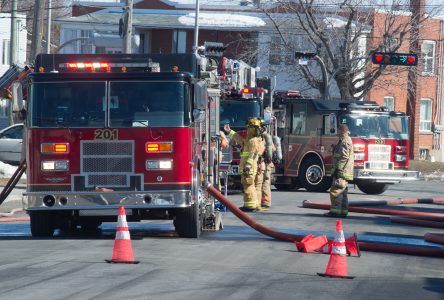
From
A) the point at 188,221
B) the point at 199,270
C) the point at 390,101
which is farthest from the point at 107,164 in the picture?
the point at 390,101

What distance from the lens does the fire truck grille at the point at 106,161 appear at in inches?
530

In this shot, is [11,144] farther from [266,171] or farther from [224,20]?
[224,20]

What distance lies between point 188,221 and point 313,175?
13.8 metres

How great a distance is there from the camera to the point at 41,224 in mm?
14078

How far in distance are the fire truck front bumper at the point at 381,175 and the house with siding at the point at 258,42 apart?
18.5 metres

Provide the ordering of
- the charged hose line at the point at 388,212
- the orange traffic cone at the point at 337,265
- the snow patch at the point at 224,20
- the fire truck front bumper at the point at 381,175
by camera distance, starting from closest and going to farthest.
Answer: the orange traffic cone at the point at 337,265, the charged hose line at the point at 388,212, the fire truck front bumper at the point at 381,175, the snow patch at the point at 224,20

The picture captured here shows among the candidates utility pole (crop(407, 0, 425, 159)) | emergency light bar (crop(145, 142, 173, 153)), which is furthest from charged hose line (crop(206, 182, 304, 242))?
utility pole (crop(407, 0, 425, 159))

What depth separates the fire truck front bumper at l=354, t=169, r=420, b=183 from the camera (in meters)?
26.2

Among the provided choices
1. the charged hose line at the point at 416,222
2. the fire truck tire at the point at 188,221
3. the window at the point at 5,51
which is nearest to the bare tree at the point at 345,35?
Result: the window at the point at 5,51

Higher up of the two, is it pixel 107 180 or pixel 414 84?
pixel 414 84

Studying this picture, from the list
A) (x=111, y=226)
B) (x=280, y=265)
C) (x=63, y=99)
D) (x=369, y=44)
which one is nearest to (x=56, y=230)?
(x=111, y=226)

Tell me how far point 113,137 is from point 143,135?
0.43m

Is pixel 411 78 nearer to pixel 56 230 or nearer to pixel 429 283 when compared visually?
pixel 56 230

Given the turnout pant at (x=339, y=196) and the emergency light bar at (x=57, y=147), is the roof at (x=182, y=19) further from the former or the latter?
the emergency light bar at (x=57, y=147)
